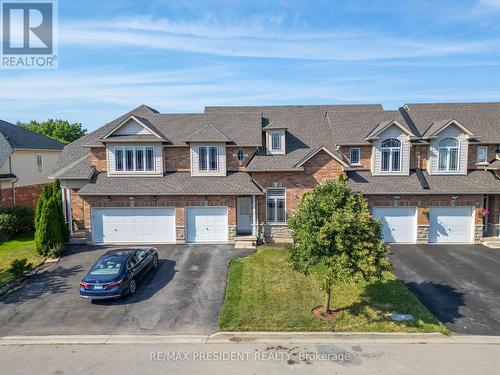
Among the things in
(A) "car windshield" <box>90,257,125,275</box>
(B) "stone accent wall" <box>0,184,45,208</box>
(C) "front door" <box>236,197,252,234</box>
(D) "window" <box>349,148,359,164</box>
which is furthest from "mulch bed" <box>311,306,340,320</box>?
(B) "stone accent wall" <box>0,184,45,208</box>

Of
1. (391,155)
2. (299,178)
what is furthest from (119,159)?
(391,155)

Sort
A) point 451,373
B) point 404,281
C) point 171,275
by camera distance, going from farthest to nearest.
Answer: point 171,275 → point 404,281 → point 451,373

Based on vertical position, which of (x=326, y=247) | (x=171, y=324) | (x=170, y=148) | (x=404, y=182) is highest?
(x=170, y=148)

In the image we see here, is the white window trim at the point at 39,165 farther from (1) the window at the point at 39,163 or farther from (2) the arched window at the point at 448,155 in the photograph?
(2) the arched window at the point at 448,155

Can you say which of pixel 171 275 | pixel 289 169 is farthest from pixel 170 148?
pixel 171 275

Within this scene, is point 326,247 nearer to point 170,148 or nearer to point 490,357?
point 490,357

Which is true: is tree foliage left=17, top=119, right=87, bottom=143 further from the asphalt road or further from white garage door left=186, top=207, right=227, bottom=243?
the asphalt road

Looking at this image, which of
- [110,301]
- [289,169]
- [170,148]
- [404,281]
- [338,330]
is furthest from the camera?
[170,148]
